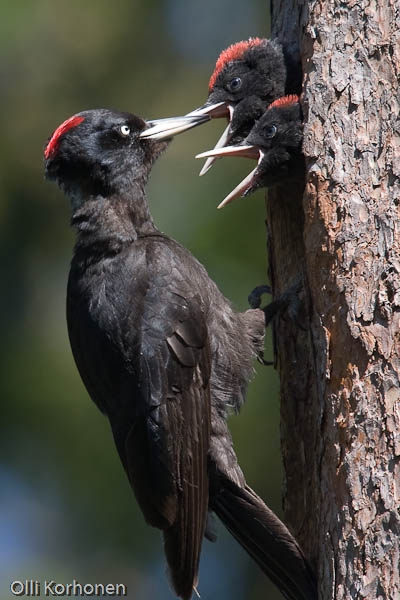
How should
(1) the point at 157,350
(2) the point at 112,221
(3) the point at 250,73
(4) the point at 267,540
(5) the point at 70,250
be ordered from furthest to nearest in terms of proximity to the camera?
(5) the point at 70,250 → (2) the point at 112,221 → (3) the point at 250,73 → (1) the point at 157,350 → (4) the point at 267,540

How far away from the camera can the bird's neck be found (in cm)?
469

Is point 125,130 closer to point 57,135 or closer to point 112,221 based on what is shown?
point 57,135

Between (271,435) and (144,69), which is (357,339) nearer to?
(271,435)

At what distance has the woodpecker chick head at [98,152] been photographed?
191 inches

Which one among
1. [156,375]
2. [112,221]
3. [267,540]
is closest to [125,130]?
[112,221]

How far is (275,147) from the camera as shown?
14.2 ft

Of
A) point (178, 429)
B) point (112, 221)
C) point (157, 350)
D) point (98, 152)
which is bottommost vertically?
point (178, 429)

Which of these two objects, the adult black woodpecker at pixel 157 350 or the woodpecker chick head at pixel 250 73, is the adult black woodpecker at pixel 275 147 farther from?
the adult black woodpecker at pixel 157 350

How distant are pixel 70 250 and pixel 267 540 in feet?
10.8

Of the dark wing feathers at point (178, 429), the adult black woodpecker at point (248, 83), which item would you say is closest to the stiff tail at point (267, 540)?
the dark wing feathers at point (178, 429)

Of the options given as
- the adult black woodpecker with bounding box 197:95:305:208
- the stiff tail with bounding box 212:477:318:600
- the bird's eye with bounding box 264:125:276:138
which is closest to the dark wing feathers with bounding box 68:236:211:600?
the stiff tail with bounding box 212:477:318:600

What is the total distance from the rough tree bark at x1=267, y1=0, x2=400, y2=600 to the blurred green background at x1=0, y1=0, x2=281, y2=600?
5.96 feet

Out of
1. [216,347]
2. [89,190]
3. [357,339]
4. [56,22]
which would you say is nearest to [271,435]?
[216,347]

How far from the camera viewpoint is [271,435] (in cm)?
612
